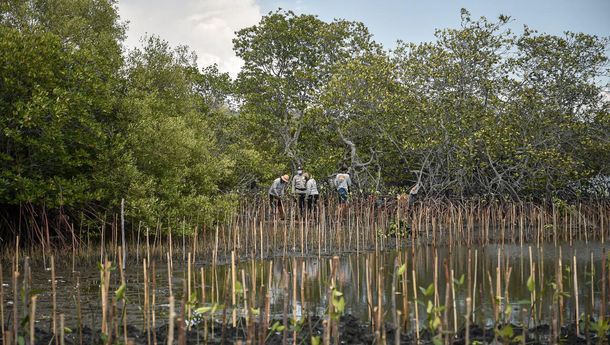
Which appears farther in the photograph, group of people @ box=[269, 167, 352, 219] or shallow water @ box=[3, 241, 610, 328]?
group of people @ box=[269, 167, 352, 219]

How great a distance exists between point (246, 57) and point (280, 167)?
7361 mm

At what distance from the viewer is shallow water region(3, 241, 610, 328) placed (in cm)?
938

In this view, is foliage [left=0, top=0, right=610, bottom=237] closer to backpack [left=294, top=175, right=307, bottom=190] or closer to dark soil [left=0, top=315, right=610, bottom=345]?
backpack [left=294, top=175, right=307, bottom=190]

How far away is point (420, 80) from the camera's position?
87.5 ft

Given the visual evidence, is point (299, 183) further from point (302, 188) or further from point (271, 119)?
point (271, 119)

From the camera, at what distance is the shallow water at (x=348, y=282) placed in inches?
369

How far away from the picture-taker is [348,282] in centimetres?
1349

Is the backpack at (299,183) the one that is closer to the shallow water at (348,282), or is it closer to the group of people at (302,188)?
the group of people at (302,188)

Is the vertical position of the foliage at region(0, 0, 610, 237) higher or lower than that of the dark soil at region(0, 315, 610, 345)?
higher

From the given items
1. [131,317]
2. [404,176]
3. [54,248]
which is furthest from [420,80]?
[131,317]

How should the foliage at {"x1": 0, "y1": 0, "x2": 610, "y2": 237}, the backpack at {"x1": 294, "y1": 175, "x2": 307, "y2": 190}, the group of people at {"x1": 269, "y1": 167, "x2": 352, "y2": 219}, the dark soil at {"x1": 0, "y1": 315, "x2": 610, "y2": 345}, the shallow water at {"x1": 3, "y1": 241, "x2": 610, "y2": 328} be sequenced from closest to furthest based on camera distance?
1. the dark soil at {"x1": 0, "y1": 315, "x2": 610, "y2": 345}
2. the shallow water at {"x1": 3, "y1": 241, "x2": 610, "y2": 328}
3. the foliage at {"x1": 0, "y1": 0, "x2": 610, "y2": 237}
4. the group of people at {"x1": 269, "y1": 167, "x2": 352, "y2": 219}
5. the backpack at {"x1": 294, "y1": 175, "x2": 307, "y2": 190}

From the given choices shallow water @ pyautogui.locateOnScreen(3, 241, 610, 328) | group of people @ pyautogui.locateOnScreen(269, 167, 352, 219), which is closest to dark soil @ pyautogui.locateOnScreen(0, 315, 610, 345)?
shallow water @ pyautogui.locateOnScreen(3, 241, 610, 328)

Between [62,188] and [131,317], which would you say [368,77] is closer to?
[62,188]

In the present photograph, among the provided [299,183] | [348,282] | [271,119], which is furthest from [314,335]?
[271,119]
